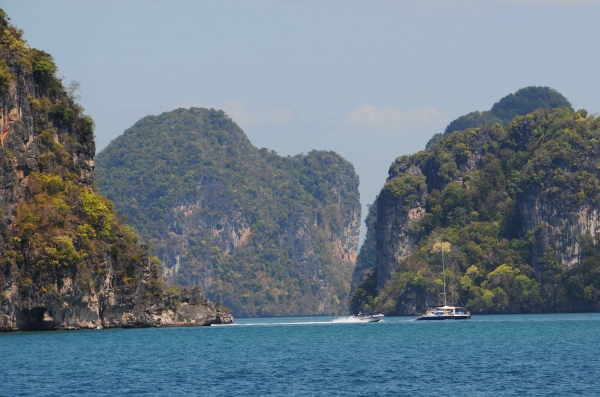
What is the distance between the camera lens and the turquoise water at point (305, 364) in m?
51.8

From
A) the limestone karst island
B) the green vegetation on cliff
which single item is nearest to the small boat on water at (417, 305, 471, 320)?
the limestone karst island

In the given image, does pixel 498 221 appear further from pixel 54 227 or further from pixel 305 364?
pixel 305 364

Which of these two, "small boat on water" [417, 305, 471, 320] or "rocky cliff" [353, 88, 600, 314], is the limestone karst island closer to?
"rocky cliff" [353, 88, 600, 314]

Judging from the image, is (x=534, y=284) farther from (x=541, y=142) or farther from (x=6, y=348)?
(x=6, y=348)

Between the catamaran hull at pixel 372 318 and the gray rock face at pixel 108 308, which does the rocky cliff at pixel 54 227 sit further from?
the catamaran hull at pixel 372 318

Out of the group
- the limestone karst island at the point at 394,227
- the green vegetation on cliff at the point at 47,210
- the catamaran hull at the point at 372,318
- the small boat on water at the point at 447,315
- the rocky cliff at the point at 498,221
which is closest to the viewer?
the green vegetation on cliff at the point at 47,210

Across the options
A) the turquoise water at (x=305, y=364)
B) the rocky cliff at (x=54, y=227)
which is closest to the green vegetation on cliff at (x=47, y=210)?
the rocky cliff at (x=54, y=227)

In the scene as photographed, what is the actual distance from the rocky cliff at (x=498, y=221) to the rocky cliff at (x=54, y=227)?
198ft

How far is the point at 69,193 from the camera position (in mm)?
98250

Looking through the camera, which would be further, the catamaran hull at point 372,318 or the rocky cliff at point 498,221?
the rocky cliff at point 498,221

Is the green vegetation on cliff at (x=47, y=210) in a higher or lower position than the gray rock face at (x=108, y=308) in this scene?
higher

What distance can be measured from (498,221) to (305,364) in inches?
4241

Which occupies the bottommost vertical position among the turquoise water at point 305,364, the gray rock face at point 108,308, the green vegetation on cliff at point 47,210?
the turquoise water at point 305,364

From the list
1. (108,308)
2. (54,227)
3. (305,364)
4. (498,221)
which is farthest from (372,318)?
(305,364)
